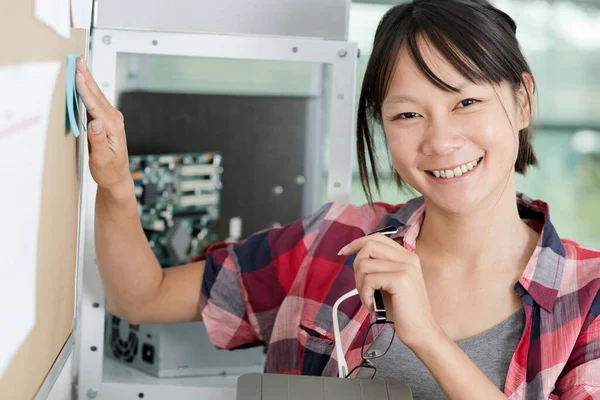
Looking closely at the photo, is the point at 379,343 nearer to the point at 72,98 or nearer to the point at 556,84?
the point at 72,98

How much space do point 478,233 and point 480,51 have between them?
0.88ft

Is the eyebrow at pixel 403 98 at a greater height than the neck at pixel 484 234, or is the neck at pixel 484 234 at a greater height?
the eyebrow at pixel 403 98

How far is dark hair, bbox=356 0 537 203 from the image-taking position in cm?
100

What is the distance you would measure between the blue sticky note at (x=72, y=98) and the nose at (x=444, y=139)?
1.47 ft

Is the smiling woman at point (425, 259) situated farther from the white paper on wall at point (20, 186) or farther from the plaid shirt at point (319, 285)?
the white paper on wall at point (20, 186)

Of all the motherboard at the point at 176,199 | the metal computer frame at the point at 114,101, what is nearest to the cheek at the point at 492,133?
the metal computer frame at the point at 114,101

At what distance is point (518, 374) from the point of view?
1.00 meters

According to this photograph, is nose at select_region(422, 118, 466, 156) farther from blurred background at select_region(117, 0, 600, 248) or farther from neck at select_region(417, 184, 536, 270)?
blurred background at select_region(117, 0, 600, 248)

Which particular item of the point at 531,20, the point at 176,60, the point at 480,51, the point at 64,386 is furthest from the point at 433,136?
the point at 531,20

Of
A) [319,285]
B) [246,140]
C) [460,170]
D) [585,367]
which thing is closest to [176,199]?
[246,140]

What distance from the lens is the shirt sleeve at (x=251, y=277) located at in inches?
46.8

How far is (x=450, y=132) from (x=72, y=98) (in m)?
0.48

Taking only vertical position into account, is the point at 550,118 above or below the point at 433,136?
above

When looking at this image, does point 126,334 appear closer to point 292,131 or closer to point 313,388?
point 292,131
